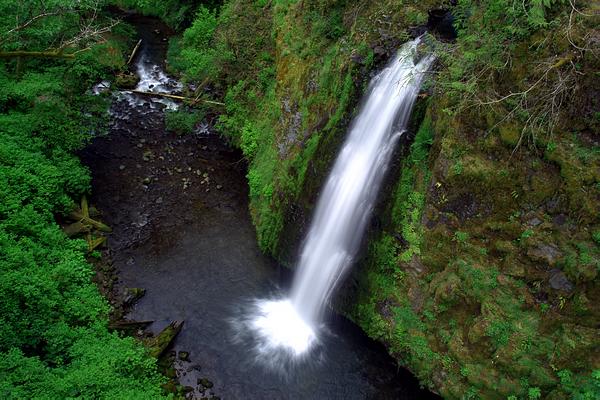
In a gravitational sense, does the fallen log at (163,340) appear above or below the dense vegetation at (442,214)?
below

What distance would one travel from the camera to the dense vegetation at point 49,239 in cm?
857

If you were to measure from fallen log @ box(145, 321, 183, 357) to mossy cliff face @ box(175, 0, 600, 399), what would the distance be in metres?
4.39

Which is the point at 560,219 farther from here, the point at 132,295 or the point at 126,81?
the point at 126,81

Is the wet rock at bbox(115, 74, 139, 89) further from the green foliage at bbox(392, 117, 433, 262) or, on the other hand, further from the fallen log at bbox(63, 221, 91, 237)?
the green foliage at bbox(392, 117, 433, 262)

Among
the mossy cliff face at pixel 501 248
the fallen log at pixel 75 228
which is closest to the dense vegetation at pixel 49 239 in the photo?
the fallen log at pixel 75 228

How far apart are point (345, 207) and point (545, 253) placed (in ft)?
15.2

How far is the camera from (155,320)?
435 inches

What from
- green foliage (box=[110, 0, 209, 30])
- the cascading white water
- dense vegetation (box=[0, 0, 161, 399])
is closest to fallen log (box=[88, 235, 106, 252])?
dense vegetation (box=[0, 0, 161, 399])

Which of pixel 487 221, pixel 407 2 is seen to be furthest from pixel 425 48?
pixel 487 221

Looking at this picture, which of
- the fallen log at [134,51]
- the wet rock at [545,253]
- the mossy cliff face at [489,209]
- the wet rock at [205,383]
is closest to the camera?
the mossy cliff face at [489,209]

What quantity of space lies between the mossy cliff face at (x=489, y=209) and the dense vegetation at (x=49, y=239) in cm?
599

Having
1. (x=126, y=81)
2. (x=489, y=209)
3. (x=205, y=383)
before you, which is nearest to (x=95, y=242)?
(x=205, y=383)

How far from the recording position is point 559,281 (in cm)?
788

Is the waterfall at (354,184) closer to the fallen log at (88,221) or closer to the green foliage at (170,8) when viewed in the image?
the fallen log at (88,221)
